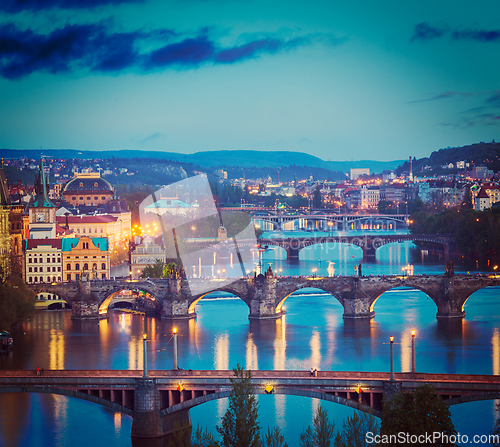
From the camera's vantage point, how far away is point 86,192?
73.4m

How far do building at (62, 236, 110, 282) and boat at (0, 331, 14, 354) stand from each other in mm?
11775

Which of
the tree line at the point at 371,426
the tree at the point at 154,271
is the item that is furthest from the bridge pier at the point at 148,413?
the tree at the point at 154,271

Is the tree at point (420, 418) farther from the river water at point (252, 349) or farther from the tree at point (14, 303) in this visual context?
the tree at point (14, 303)

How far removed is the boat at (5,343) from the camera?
101 feet

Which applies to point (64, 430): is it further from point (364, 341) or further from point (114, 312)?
point (114, 312)

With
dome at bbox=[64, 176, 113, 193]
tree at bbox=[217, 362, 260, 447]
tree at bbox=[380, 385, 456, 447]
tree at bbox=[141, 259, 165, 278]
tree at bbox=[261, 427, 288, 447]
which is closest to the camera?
tree at bbox=[380, 385, 456, 447]

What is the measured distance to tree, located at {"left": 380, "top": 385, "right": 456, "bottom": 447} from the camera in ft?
50.0

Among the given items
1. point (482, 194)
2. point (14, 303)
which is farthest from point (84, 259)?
point (482, 194)

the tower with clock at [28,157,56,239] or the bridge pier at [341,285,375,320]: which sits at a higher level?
the tower with clock at [28,157,56,239]

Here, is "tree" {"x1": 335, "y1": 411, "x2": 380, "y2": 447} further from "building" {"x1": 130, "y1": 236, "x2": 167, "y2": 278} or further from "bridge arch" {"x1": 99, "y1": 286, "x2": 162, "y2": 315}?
"building" {"x1": 130, "y1": 236, "x2": 167, "y2": 278}

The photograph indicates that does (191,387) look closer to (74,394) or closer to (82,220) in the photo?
(74,394)

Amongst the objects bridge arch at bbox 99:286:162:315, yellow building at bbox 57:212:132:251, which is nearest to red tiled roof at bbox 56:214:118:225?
yellow building at bbox 57:212:132:251

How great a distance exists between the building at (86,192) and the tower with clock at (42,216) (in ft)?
71.2

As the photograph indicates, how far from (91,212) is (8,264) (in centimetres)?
2593
